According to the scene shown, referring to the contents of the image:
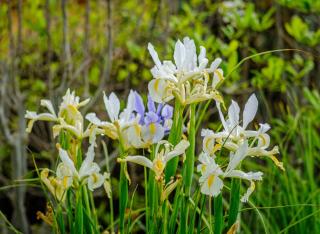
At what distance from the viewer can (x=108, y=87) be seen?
3418mm

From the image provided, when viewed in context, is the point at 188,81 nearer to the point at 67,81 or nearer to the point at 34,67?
the point at 67,81

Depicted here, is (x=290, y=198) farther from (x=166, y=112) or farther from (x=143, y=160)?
(x=143, y=160)

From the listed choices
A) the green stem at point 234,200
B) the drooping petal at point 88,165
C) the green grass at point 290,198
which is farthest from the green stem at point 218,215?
the green grass at point 290,198

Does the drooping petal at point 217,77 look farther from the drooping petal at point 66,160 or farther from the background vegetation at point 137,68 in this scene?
the background vegetation at point 137,68

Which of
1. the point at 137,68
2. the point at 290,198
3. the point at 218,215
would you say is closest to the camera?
the point at 218,215

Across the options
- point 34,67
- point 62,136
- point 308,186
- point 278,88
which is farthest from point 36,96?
point 62,136

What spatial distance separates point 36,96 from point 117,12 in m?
0.66

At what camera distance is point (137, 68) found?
138 inches

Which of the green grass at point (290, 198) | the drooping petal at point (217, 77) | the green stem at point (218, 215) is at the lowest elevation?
the green grass at point (290, 198)

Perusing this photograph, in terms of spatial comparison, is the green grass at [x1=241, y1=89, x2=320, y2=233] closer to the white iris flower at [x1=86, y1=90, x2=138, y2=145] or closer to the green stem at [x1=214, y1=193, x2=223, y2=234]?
the green stem at [x1=214, y1=193, x2=223, y2=234]

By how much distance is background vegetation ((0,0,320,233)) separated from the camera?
2.91 m

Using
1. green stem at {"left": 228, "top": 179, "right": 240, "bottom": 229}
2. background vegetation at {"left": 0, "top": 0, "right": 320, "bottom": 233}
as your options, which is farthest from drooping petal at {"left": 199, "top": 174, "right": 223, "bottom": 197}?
background vegetation at {"left": 0, "top": 0, "right": 320, "bottom": 233}

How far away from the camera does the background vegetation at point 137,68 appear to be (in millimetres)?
2906

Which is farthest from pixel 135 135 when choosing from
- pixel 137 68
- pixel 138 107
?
pixel 137 68
